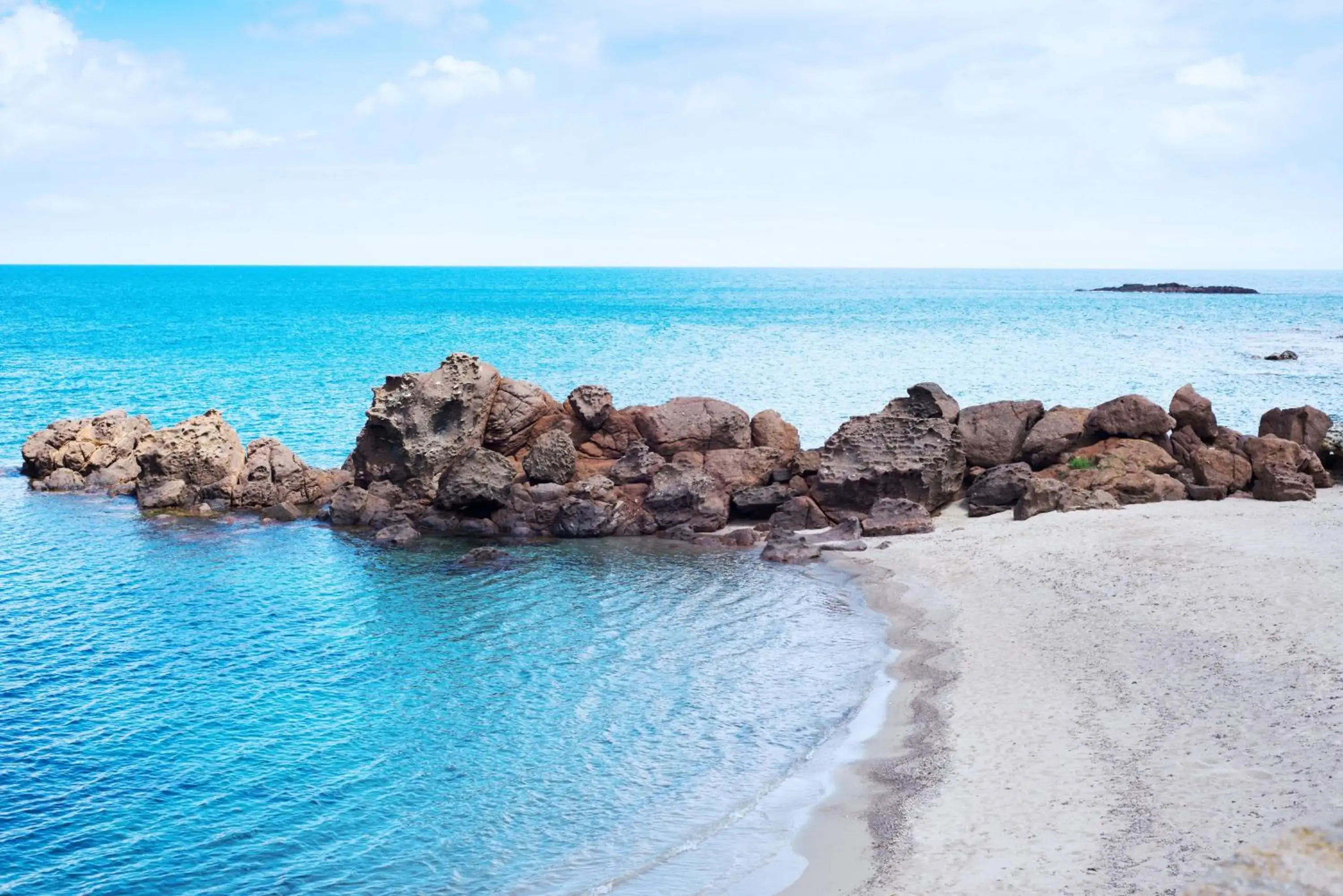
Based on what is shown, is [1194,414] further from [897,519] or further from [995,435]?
[897,519]

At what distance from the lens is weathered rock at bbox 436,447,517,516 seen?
113 ft

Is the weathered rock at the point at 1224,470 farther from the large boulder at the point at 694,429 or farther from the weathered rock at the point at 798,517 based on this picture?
the large boulder at the point at 694,429

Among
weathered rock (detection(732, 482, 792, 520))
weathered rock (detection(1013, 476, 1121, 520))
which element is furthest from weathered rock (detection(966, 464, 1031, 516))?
weathered rock (detection(732, 482, 792, 520))

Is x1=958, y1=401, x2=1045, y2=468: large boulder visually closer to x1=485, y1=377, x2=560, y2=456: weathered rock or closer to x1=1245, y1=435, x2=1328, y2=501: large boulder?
x1=1245, y1=435, x2=1328, y2=501: large boulder

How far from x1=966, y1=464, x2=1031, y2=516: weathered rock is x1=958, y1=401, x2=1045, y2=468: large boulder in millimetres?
1826

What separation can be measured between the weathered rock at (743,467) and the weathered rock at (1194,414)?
1310 centimetres

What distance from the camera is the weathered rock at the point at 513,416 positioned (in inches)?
1464

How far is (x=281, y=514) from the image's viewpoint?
36.2 m

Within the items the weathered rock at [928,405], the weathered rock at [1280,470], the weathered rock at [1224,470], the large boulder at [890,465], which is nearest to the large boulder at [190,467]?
the large boulder at [890,465]

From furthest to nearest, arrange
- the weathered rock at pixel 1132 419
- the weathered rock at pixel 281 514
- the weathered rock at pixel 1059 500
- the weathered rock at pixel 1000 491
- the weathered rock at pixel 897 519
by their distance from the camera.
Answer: the weathered rock at pixel 281 514
the weathered rock at pixel 1132 419
the weathered rock at pixel 1000 491
the weathered rock at pixel 897 519
the weathered rock at pixel 1059 500

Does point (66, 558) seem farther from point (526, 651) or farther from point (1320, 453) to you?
point (1320, 453)

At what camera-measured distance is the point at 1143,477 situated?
106 feet

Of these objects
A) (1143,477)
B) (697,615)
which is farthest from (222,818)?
(1143,477)

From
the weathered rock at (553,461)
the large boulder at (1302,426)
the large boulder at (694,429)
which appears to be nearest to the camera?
the large boulder at (1302,426)
